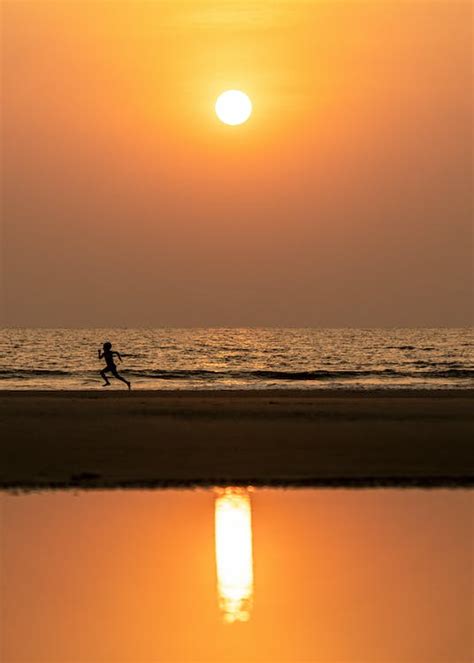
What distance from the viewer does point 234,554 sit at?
40.0 feet

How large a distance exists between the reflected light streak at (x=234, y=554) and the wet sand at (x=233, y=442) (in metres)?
2.25

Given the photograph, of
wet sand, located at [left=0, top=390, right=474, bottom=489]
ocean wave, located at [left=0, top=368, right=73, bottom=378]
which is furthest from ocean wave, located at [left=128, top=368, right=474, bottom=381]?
wet sand, located at [left=0, top=390, right=474, bottom=489]

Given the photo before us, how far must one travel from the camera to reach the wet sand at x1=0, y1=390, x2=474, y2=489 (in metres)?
18.5

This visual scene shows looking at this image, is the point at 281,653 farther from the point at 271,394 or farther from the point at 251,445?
the point at 271,394

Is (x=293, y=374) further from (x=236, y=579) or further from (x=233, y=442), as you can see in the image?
(x=236, y=579)

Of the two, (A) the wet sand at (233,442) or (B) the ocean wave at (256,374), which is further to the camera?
(B) the ocean wave at (256,374)

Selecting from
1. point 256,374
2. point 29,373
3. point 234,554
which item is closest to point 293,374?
point 256,374

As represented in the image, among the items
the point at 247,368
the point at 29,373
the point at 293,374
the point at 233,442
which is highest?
the point at 247,368

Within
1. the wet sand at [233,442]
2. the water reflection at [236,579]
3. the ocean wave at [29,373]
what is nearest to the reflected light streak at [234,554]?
the water reflection at [236,579]

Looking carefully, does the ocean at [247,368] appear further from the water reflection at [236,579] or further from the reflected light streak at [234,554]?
the water reflection at [236,579]

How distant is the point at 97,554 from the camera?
40.3 feet

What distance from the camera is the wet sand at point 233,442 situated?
18.5 m

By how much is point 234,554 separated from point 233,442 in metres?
10.5

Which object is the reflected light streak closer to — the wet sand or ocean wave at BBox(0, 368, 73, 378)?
the wet sand
